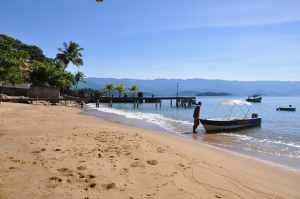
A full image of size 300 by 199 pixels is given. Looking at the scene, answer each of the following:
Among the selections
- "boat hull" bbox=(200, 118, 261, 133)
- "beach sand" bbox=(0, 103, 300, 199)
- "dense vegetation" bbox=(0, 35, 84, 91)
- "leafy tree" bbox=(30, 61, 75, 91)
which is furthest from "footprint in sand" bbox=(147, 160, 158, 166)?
"leafy tree" bbox=(30, 61, 75, 91)

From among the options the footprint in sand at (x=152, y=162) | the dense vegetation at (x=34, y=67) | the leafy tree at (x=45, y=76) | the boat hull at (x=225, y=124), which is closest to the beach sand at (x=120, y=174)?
the footprint in sand at (x=152, y=162)

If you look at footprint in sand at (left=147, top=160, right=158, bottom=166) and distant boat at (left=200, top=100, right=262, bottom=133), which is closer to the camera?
footprint in sand at (left=147, top=160, right=158, bottom=166)

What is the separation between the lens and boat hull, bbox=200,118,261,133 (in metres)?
25.6

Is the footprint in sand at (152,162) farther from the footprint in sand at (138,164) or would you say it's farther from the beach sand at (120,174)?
the footprint in sand at (138,164)

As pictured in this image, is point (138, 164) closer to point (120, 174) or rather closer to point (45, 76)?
point (120, 174)

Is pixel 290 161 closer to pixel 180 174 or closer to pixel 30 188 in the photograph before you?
pixel 180 174

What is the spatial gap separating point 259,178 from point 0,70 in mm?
23667

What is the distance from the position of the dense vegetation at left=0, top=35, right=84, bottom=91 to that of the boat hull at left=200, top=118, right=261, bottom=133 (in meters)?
17.2

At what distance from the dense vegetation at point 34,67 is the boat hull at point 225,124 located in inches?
677

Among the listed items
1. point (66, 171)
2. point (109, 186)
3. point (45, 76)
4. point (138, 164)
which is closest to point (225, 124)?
point (138, 164)

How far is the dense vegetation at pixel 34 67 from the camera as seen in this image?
91.5 feet

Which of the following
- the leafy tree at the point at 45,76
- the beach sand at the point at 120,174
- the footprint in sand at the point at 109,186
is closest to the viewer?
the beach sand at the point at 120,174

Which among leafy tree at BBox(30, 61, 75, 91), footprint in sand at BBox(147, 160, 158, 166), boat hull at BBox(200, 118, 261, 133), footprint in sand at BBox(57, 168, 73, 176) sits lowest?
boat hull at BBox(200, 118, 261, 133)

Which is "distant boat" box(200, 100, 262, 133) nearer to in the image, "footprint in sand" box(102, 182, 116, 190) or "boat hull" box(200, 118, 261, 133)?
"boat hull" box(200, 118, 261, 133)
